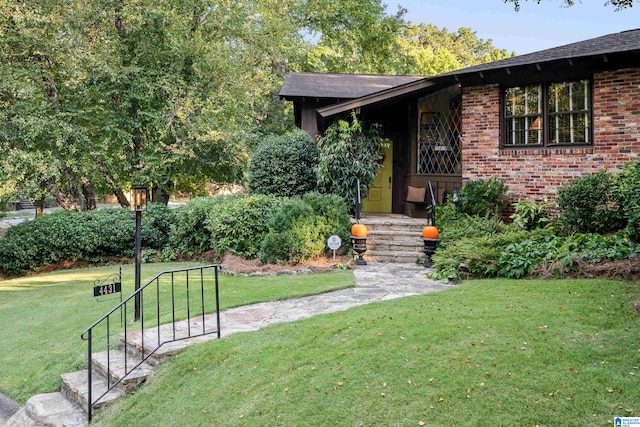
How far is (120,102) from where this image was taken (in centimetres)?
1647

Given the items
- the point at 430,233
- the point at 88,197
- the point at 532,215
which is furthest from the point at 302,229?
the point at 88,197

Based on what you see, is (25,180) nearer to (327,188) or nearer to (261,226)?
(261,226)

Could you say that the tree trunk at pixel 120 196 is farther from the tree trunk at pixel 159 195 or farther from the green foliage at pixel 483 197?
the green foliage at pixel 483 197

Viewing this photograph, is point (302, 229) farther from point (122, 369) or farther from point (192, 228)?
point (122, 369)

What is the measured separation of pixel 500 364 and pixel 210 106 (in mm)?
14224

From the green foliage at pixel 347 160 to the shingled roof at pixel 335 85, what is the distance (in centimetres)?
208

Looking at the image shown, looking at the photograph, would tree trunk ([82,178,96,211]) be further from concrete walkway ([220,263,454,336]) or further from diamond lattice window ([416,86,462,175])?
concrete walkway ([220,263,454,336])

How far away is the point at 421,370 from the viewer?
4117 mm

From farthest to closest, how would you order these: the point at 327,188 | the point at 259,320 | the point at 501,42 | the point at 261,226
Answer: the point at 501,42
the point at 327,188
the point at 261,226
the point at 259,320

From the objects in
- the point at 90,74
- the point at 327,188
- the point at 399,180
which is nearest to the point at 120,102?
the point at 90,74

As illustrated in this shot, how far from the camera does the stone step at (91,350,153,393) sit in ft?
16.6

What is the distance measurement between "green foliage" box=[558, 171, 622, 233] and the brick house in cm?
104

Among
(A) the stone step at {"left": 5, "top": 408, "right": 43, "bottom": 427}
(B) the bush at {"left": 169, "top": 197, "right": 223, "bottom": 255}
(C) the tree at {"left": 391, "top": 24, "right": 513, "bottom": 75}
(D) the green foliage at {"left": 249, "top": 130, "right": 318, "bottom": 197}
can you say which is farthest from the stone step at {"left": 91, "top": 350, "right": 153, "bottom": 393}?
(C) the tree at {"left": 391, "top": 24, "right": 513, "bottom": 75}

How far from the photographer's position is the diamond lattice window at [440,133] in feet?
39.0
